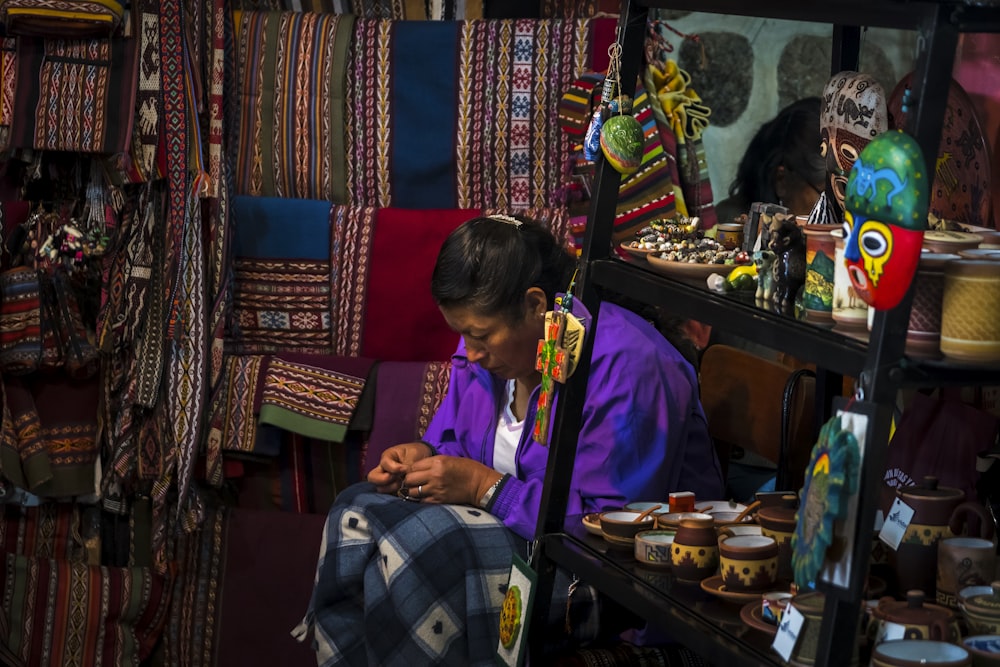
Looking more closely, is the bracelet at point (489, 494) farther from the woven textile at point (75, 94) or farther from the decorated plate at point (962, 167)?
the woven textile at point (75, 94)

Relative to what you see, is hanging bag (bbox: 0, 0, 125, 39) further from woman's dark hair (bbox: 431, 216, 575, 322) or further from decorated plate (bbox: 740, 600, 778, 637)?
decorated plate (bbox: 740, 600, 778, 637)

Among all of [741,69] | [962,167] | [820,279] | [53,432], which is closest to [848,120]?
[962,167]

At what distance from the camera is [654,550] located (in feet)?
6.72

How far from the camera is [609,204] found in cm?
214

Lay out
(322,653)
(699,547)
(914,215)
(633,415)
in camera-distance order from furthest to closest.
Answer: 1. (322,653)
2. (633,415)
3. (699,547)
4. (914,215)

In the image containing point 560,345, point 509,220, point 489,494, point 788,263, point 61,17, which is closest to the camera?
point 788,263

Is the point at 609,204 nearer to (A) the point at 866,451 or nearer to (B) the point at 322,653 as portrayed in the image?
(A) the point at 866,451

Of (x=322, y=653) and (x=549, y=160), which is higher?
(x=549, y=160)

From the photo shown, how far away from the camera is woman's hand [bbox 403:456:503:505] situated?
8.79 feet

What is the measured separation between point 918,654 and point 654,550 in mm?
547

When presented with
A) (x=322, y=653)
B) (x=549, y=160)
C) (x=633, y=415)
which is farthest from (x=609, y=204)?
(x=549, y=160)

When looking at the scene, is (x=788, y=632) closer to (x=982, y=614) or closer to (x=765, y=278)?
(x=982, y=614)

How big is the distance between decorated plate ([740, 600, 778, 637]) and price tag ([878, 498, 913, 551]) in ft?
0.67

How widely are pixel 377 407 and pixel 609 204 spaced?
1.53m
